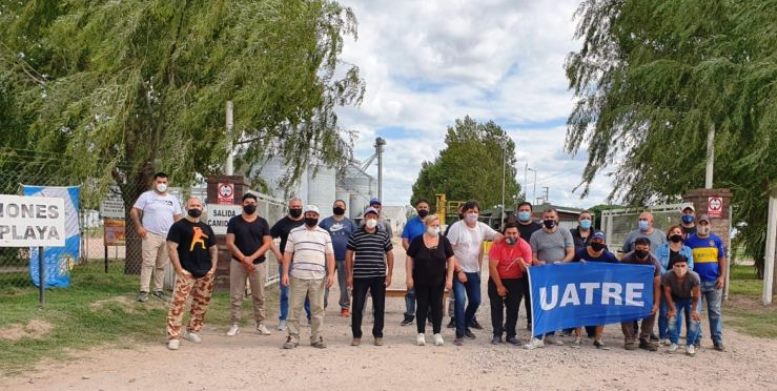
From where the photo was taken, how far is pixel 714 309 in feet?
25.8

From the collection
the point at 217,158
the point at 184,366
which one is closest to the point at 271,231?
the point at 184,366

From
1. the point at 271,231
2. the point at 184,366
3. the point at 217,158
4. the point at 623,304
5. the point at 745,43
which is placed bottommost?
the point at 184,366

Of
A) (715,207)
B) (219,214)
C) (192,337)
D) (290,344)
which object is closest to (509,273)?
(290,344)

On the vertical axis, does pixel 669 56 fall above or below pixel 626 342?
above

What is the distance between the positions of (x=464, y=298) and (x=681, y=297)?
2.58 metres

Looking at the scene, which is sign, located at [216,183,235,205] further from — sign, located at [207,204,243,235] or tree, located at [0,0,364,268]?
tree, located at [0,0,364,268]

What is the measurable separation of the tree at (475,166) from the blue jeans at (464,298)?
4540cm

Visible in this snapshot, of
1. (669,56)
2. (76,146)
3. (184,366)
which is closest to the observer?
(184,366)

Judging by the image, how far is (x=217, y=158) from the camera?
1197cm

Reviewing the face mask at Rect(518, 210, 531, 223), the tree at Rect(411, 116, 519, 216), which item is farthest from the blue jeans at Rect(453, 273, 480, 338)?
the tree at Rect(411, 116, 519, 216)

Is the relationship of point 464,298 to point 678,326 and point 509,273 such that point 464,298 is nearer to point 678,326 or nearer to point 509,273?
point 509,273

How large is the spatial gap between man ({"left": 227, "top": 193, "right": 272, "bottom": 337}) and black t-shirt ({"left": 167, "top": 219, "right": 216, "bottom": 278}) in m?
0.64

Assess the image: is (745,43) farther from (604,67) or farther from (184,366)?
(184,366)

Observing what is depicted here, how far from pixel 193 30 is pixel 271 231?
16.4 feet
